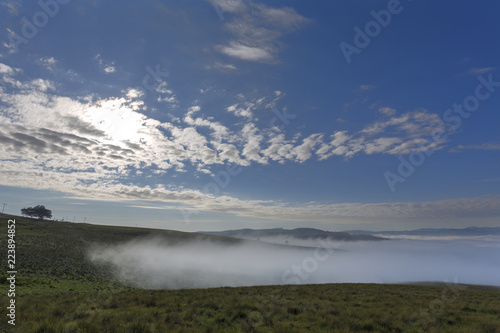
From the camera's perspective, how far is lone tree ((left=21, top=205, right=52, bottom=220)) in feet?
498

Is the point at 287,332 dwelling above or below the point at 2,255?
above

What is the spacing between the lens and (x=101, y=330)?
8742 mm

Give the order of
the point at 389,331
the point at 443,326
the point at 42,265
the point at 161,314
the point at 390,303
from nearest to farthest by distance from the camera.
Result: the point at 389,331 < the point at 443,326 < the point at 161,314 < the point at 390,303 < the point at 42,265

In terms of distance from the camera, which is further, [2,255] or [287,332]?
[2,255]

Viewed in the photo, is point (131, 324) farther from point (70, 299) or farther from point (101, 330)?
point (70, 299)

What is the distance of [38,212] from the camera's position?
5984 inches

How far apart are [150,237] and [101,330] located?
13528 cm

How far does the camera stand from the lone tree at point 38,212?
152m

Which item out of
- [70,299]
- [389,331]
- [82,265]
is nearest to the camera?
[389,331]

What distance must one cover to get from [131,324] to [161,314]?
9.17 feet

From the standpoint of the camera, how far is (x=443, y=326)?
11.1 m

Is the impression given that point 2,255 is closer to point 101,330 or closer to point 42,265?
point 42,265

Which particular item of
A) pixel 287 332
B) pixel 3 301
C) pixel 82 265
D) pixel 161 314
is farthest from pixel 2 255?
pixel 287 332

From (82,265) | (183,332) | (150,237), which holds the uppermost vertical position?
(183,332)
